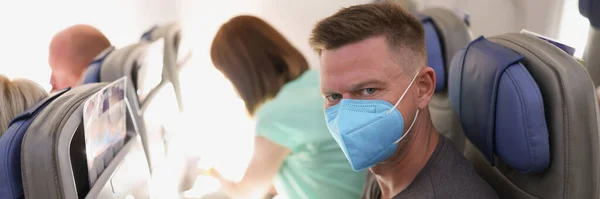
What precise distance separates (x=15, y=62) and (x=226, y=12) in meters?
1.50

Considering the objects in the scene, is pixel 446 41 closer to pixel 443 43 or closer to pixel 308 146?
pixel 443 43

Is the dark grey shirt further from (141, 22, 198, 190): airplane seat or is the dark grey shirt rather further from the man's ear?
(141, 22, 198, 190): airplane seat

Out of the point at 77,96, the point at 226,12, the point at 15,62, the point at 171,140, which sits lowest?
the point at 171,140

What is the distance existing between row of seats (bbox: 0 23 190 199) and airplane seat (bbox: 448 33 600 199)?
2.61ft

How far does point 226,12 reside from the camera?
2.99m

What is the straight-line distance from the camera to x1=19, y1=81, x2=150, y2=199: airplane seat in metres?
0.75

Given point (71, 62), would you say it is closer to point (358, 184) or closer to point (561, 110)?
point (358, 184)

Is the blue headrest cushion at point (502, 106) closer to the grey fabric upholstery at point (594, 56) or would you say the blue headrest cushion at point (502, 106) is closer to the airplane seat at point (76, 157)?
the grey fabric upholstery at point (594, 56)

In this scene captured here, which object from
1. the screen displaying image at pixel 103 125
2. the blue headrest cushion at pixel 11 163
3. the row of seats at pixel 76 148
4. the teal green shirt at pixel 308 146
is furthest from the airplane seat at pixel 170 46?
the blue headrest cushion at pixel 11 163

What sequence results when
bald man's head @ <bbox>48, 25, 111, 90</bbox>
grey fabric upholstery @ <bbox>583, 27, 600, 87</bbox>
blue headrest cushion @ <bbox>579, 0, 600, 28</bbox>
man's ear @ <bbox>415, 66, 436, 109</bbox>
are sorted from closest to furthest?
man's ear @ <bbox>415, 66, 436, 109</bbox> → blue headrest cushion @ <bbox>579, 0, 600, 28</bbox> → grey fabric upholstery @ <bbox>583, 27, 600, 87</bbox> → bald man's head @ <bbox>48, 25, 111, 90</bbox>

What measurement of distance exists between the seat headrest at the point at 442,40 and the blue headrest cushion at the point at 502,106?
1.08 feet

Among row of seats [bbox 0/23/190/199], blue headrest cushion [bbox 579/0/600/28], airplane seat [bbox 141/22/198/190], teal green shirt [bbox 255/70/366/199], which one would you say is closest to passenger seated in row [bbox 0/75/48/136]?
row of seats [bbox 0/23/190/199]

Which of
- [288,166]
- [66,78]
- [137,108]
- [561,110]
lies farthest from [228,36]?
[561,110]

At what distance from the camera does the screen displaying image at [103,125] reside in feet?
3.01
